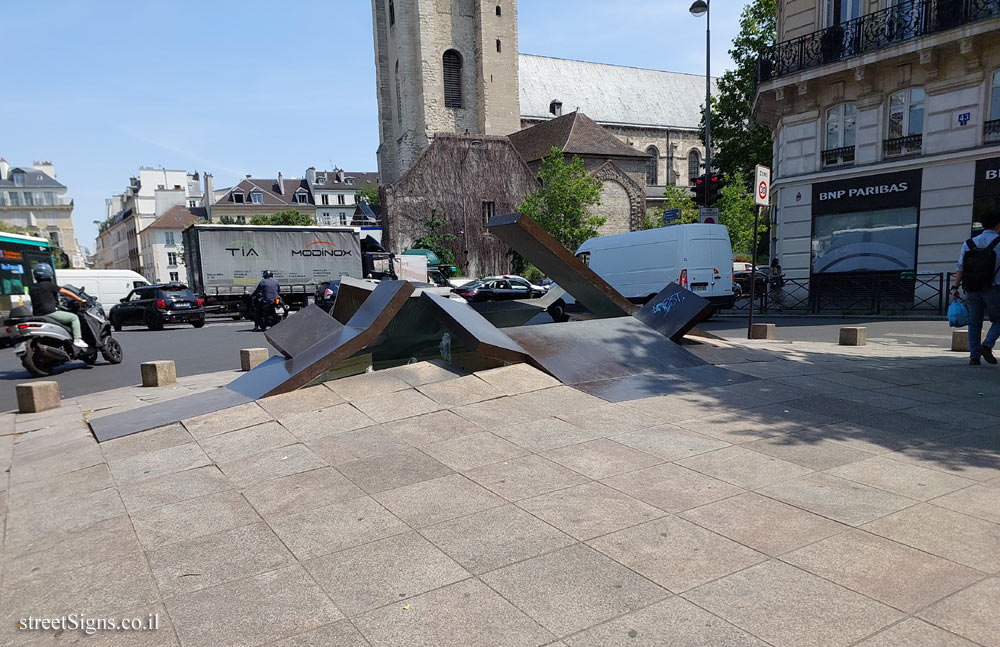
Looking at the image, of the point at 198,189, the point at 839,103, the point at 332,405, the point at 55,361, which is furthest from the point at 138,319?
the point at 198,189

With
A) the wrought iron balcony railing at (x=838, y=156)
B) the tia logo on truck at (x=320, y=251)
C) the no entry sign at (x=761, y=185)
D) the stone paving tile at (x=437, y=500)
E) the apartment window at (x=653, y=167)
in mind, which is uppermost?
the apartment window at (x=653, y=167)

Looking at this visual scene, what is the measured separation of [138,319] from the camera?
21.2 metres

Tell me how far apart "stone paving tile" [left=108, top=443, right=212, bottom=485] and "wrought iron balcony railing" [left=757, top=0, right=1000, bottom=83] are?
21241 millimetres

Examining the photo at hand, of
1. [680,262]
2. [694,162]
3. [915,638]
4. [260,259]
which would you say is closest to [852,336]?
[680,262]

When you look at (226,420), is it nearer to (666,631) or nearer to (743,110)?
(666,631)

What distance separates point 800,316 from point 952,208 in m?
5.17

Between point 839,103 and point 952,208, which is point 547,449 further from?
point 839,103

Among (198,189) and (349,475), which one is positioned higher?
(198,189)

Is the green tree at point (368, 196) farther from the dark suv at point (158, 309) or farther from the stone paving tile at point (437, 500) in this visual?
the stone paving tile at point (437, 500)

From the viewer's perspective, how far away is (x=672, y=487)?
11.6ft

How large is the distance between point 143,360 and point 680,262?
13.6 meters

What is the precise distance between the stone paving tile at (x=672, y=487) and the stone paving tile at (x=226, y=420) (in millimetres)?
3085

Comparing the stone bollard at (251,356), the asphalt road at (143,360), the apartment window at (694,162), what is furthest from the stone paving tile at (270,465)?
the apartment window at (694,162)

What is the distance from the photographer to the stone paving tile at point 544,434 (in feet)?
14.4
